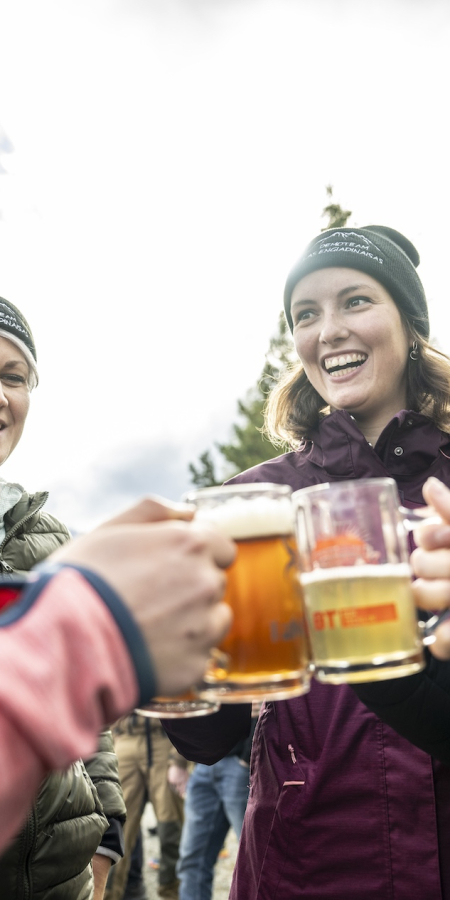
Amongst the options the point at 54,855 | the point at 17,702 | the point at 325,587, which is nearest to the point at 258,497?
the point at 325,587

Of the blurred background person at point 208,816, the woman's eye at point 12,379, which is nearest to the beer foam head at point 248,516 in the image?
the woman's eye at point 12,379

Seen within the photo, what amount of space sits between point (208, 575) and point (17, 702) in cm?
26

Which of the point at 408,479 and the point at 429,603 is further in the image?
the point at 408,479

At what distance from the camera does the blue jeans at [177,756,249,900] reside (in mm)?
4520

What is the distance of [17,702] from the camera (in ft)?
2.02

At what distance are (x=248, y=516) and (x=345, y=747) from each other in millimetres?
832

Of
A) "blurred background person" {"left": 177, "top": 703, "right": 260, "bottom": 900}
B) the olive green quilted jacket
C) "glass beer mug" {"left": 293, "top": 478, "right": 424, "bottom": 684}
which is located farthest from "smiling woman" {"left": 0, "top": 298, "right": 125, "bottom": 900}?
"blurred background person" {"left": 177, "top": 703, "right": 260, "bottom": 900}

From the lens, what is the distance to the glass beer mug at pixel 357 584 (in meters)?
0.99

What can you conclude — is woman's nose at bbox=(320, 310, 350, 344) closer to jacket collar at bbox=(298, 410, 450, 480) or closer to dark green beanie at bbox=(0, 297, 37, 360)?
jacket collar at bbox=(298, 410, 450, 480)

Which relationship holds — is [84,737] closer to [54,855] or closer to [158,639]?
[158,639]

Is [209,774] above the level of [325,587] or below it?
below

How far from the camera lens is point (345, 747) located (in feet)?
5.09

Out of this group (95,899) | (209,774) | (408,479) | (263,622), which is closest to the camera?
(263,622)

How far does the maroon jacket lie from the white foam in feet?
2.14
